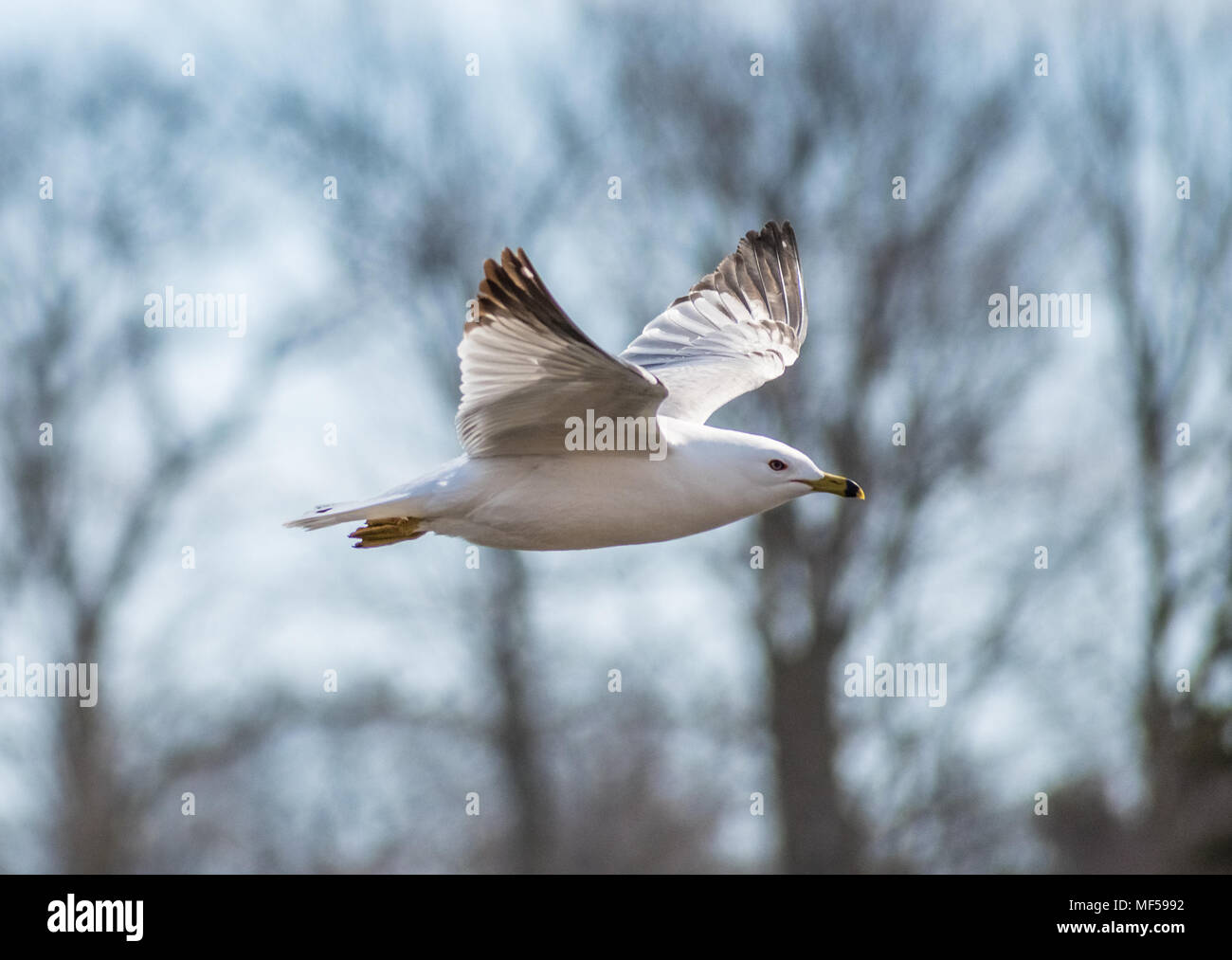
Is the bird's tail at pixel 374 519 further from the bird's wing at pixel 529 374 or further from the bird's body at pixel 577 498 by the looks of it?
the bird's wing at pixel 529 374

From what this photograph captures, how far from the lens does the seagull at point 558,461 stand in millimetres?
6125

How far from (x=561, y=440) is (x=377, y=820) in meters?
15.9

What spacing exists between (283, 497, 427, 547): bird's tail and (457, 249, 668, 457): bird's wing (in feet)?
1.12

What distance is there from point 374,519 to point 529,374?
89 centimetres

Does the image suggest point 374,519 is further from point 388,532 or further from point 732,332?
point 732,332

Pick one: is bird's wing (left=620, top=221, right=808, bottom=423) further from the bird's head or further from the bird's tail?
the bird's tail

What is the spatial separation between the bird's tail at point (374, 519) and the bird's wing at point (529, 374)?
342 millimetres

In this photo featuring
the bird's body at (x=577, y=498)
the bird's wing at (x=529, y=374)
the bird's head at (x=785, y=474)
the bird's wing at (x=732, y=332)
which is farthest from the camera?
the bird's wing at (x=732, y=332)

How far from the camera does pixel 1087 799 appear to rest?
19.1 metres

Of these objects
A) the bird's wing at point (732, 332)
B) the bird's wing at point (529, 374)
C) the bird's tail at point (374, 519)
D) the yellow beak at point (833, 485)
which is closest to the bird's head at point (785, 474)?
the yellow beak at point (833, 485)

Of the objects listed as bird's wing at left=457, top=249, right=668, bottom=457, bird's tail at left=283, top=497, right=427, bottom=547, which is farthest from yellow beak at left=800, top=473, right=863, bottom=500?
bird's tail at left=283, top=497, right=427, bottom=547

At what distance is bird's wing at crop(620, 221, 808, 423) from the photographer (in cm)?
793
